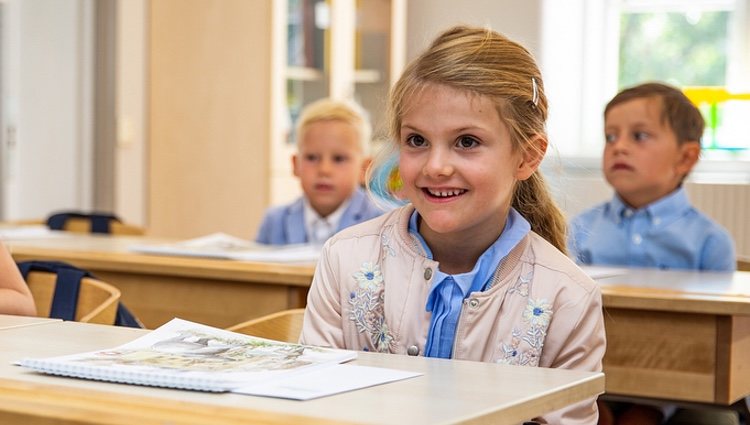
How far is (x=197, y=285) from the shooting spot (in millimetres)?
2600

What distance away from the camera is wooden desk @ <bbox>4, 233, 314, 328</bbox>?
98.8 inches

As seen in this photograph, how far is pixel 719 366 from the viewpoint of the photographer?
6.77 ft

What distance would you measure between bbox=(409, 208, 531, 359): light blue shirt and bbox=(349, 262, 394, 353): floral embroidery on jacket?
3.0 inches

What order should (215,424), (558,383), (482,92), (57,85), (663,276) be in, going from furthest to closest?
1. (57,85)
2. (663,276)
3. (482,92)
4. (558,383)
5. (215,424)

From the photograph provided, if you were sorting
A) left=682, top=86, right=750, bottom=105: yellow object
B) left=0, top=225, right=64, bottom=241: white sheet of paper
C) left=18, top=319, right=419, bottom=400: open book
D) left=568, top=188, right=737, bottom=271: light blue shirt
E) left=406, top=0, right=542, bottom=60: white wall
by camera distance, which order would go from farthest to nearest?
left=406, top=0, right=542, bottom=60: white wall < left=682, top=86, right=750, bottom=105: yellow object < left=0, top=225, right=64, bottom=241: white sheet of paper < left=568, top=188, right=737, bottom=271: light blue shirt < left=18, top=319, right=419, bottom=400: open book

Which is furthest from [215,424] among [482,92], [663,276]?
[663,276]

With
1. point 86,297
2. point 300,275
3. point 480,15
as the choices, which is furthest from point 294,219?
point 480,15

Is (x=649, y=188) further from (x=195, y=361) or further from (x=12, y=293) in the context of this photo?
(x=195, y=361)

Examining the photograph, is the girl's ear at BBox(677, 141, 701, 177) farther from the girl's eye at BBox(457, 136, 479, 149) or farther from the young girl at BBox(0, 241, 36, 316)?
the young girl at BBox(0, 241, 36, 316)

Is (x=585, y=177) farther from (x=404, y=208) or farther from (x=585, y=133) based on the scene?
(x=404, y=208)

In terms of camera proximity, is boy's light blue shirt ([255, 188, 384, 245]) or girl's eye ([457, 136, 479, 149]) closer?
girl's eye ([457, 136, 479, 149])

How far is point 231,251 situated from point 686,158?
1.36 meters

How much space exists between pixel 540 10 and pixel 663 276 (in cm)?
325

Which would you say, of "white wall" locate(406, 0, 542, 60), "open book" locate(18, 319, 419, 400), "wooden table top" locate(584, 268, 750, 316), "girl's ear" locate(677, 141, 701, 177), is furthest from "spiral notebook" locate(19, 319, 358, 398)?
"white wall" locate(406, 0, 542, 60)
